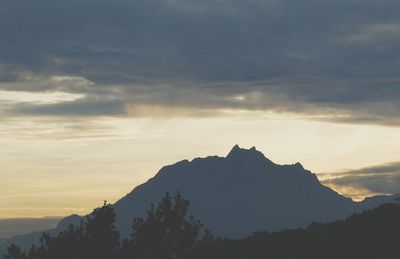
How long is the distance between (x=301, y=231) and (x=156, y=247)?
6116 cm

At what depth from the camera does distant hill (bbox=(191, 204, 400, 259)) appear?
111m

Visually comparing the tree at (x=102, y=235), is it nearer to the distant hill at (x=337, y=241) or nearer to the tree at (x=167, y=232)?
the tree at (x=167, y=232)

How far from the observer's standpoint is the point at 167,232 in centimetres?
8275

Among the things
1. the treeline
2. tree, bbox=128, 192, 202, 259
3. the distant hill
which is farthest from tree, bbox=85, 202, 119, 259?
the distant hill

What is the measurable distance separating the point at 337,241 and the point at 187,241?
43537mm

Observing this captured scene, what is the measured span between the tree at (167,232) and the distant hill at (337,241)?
22066mm

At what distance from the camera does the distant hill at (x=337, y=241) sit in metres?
111

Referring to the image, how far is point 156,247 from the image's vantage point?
82938 millimetres

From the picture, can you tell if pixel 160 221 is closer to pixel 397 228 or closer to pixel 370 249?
pixel 370 249

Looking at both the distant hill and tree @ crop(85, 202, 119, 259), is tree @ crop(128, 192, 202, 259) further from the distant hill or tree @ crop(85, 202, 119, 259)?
the distant hill

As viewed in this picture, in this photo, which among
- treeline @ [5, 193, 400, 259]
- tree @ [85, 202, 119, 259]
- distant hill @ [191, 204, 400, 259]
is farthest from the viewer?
distant hill @ [191, 204, 400, 259]

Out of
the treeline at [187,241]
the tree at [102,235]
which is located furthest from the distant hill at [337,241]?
the tree at [102,235]

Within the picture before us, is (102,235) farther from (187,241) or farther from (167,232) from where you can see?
(187,241)

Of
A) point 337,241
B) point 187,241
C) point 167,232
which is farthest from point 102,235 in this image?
point 337,241
